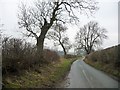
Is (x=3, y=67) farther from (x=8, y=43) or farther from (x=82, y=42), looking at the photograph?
(x=82, y=42)

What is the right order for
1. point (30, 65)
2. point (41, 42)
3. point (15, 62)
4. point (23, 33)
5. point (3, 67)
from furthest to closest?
point (23, 33) < point (41, 42) < point (30, 65) < point (15, 62) < point (3, 67)

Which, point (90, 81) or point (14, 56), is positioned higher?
point (14, 56)

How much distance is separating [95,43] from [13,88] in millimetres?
84844

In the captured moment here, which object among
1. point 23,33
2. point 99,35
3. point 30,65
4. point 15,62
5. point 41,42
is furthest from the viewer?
point 99,35

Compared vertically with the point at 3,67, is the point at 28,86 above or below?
below

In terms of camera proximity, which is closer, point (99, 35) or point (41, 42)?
point (41, 42)

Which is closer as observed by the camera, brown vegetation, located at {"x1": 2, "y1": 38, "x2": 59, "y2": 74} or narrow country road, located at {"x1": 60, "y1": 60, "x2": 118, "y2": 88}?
brown vegetation, located at {"x1": 2, "y1": 38, "x2": 59, "y2": 74}

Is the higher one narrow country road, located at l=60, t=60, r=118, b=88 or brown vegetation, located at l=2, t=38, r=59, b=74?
brown vegetation, located at l=2, t=38, r=59, b=74

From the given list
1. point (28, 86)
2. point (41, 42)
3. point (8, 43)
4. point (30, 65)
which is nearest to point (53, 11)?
point (41, 42)

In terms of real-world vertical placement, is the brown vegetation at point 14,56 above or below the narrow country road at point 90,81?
above

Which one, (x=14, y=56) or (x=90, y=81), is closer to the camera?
(x=14, y=56)

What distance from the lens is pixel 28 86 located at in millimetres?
13844

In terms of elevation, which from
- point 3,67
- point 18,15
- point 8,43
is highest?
point 18,15

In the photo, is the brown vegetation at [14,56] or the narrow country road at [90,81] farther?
the narrow country road at [90,81]
